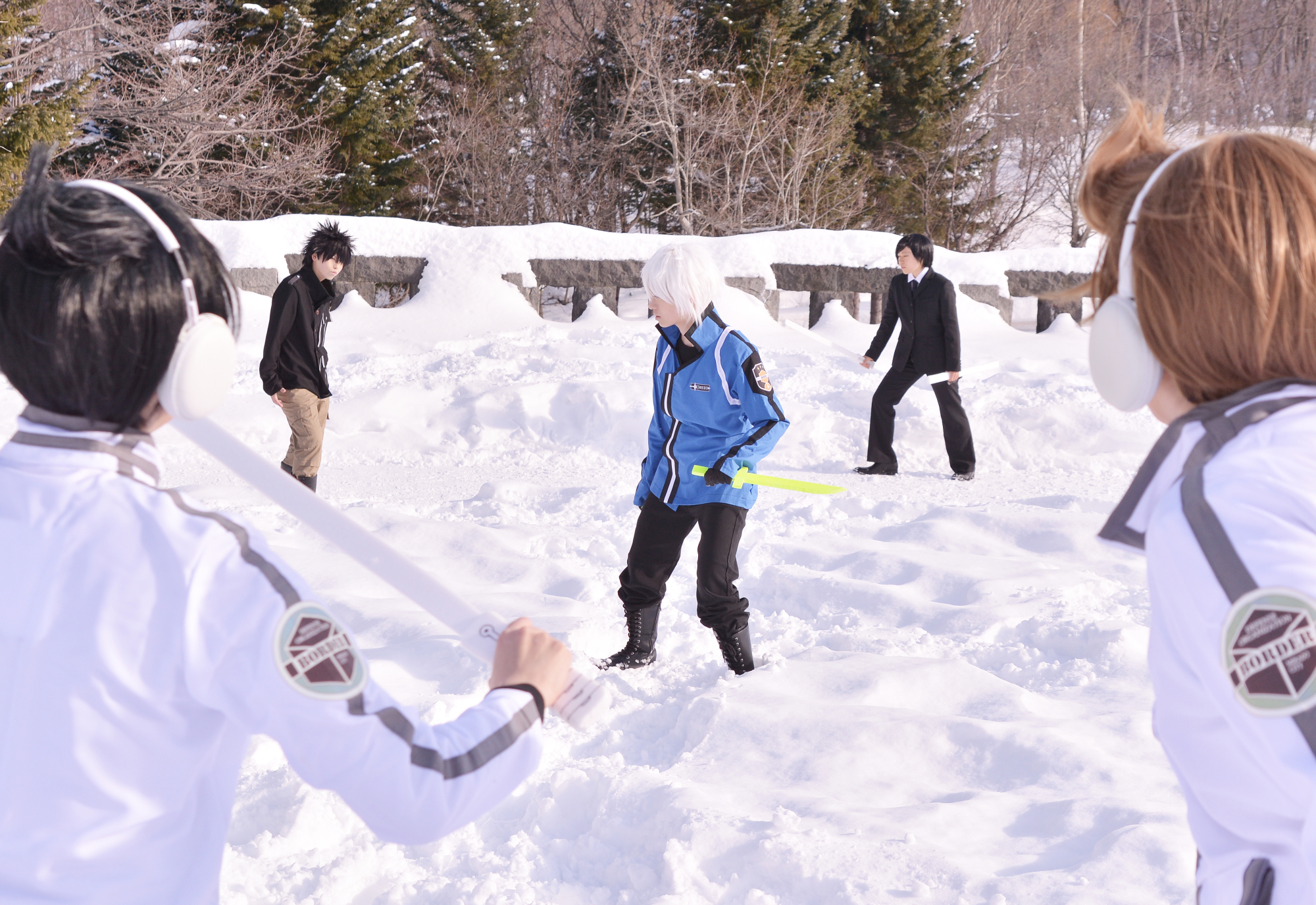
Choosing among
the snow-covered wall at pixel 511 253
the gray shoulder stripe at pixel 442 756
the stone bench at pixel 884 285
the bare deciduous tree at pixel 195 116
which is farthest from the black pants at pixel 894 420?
the bare deciduous tree at pixel 195 116

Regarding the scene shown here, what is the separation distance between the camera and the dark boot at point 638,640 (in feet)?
12.6

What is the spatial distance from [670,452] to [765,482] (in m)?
0.59

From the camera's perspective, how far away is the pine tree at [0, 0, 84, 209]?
11.2m

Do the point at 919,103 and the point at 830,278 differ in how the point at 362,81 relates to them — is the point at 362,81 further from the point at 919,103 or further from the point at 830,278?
the point at 919,103

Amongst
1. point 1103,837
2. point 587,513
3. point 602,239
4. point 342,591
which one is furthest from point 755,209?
point 1103,837

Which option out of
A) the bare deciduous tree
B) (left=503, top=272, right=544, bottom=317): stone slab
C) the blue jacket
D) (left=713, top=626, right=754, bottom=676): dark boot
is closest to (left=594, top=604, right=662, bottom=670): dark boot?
(left=713, top=626, right=754, bottom=676): dark boot

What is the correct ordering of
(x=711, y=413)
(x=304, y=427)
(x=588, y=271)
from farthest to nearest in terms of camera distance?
(x=588, y=271) → (x=304, y=427) → (x=711, y=413)

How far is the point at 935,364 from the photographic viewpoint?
22.6ft

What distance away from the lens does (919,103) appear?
71.6ft

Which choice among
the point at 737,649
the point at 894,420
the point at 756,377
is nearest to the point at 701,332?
the point at 756,377

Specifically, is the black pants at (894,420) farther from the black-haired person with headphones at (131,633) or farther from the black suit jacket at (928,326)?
the black-haired person with headphones at (131,633)

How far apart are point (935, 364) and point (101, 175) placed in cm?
1214

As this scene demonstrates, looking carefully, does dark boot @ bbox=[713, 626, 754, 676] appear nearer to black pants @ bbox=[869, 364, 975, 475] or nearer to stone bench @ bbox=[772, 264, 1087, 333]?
black pants @ bbox=[869, 364, 975, 475]

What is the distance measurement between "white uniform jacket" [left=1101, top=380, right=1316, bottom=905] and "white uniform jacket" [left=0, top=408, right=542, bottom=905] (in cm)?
73
